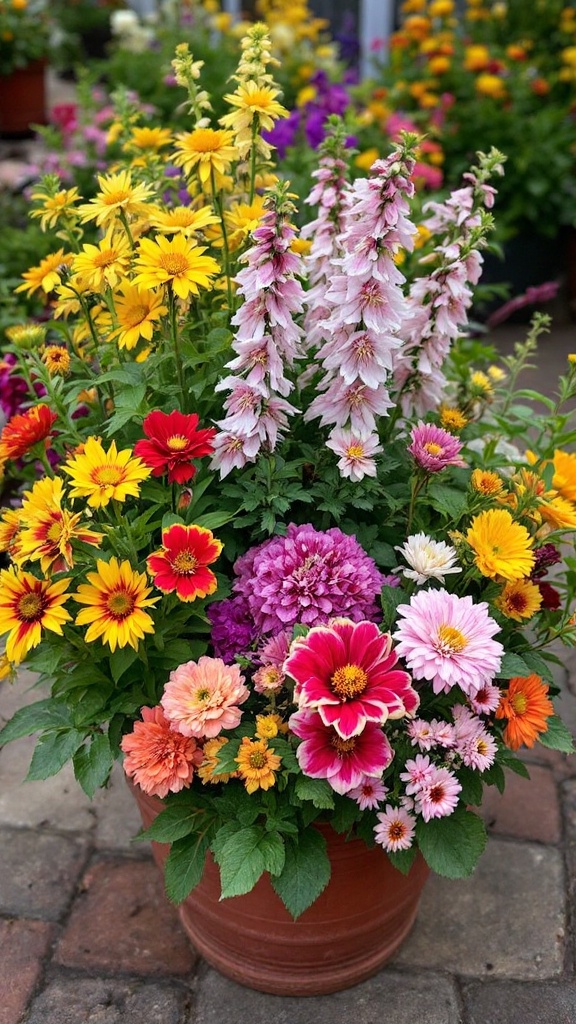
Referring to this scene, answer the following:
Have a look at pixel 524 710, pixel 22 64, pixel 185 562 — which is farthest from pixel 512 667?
pixel 22 64

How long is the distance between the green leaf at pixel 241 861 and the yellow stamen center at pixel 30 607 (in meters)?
0.40

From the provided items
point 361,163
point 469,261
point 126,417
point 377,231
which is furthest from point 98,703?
point 361,163

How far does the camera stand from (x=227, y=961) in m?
1.56

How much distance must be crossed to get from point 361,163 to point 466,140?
1472 mm

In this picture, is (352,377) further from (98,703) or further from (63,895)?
(63,895)

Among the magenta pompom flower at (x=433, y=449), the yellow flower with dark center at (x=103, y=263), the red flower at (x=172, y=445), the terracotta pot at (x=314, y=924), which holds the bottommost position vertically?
the terracotta pot at (x=314, y=924)

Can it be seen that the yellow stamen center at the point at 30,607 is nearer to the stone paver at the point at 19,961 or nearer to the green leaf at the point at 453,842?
the green leaf at the point at 453,842

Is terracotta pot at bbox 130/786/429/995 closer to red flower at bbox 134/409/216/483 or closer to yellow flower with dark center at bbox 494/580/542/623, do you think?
yellow flower with dark center at bbox 494/580/542/623

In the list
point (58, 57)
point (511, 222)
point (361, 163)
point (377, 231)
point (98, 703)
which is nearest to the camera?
point (377, 231)

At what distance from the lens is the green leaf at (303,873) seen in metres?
1.22

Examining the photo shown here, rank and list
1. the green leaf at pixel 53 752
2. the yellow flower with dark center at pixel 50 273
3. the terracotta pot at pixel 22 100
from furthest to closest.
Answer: the terracotta pot at pixel 22 100
the yellow flower with dark center at pixel 50 273
the green leaf at pixel 53 752

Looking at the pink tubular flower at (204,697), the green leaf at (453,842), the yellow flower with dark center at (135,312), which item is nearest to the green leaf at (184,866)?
the pink tubular flower at (204,697)

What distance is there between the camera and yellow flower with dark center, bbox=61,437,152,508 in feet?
3.90

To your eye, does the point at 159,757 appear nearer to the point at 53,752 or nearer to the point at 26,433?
the point at 53,752
